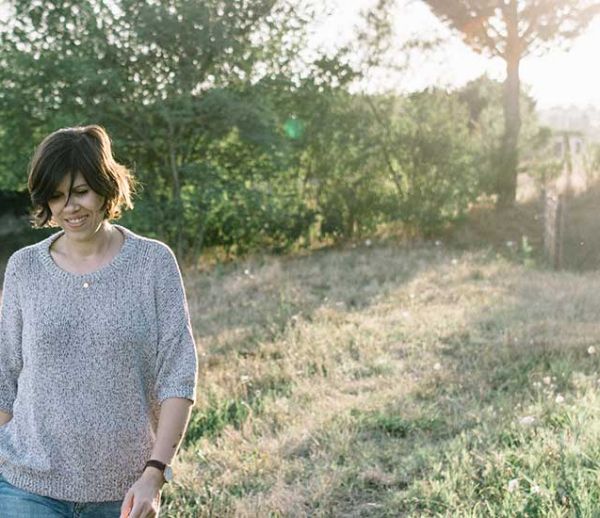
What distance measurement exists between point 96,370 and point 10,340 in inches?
13.3

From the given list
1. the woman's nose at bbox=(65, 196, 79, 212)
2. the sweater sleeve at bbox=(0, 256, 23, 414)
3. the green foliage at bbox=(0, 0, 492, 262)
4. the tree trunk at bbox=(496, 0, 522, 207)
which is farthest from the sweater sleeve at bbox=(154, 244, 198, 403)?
the tree trunk at bbox=(496, 0, 522, 207)

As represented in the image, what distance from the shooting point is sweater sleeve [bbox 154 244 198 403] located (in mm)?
2293

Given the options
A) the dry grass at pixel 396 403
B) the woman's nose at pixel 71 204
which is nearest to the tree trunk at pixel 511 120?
the dry grass at pixel 396 403

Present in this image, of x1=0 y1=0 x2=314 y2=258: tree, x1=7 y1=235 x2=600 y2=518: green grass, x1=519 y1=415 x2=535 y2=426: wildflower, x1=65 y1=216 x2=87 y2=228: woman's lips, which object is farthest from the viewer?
x1=0 y1=0 x2=314 y2=258: tree

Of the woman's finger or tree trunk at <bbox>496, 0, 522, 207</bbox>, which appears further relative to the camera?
tree trunk at <bbox>496, 0, 522, 207</bbox>

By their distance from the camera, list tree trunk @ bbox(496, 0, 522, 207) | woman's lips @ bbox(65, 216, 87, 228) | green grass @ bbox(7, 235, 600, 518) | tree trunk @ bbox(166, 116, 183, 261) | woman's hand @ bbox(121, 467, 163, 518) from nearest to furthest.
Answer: woman's hand @ bbox(121, 467, 163, 518) < woman's lips @ bbox(65, 216, 87, 228) < green grass @ bbox(7, 235, 600, 518) < tree trunk @ bbox(166, 116, 183, 261) < tree trunk @ bbox(496, 0, 522, 207)

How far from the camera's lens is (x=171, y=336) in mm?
2305

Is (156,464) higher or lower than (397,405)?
higher

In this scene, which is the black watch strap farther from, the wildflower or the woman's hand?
the wildflower

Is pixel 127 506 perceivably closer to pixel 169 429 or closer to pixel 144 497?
pixel 144 497

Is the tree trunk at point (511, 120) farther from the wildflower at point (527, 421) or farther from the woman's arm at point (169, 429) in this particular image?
the woman's arm at point (169, 429)

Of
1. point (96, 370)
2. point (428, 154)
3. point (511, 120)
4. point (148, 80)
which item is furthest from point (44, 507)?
point (511, 120)

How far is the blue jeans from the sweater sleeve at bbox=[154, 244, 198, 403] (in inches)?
13.5

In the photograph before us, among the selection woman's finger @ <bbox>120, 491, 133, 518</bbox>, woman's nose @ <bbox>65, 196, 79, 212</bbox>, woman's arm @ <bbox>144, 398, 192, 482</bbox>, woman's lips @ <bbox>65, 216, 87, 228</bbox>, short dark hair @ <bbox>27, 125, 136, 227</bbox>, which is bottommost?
woman's finger @ <bbox>120, 491, 133, 518</bbox>
